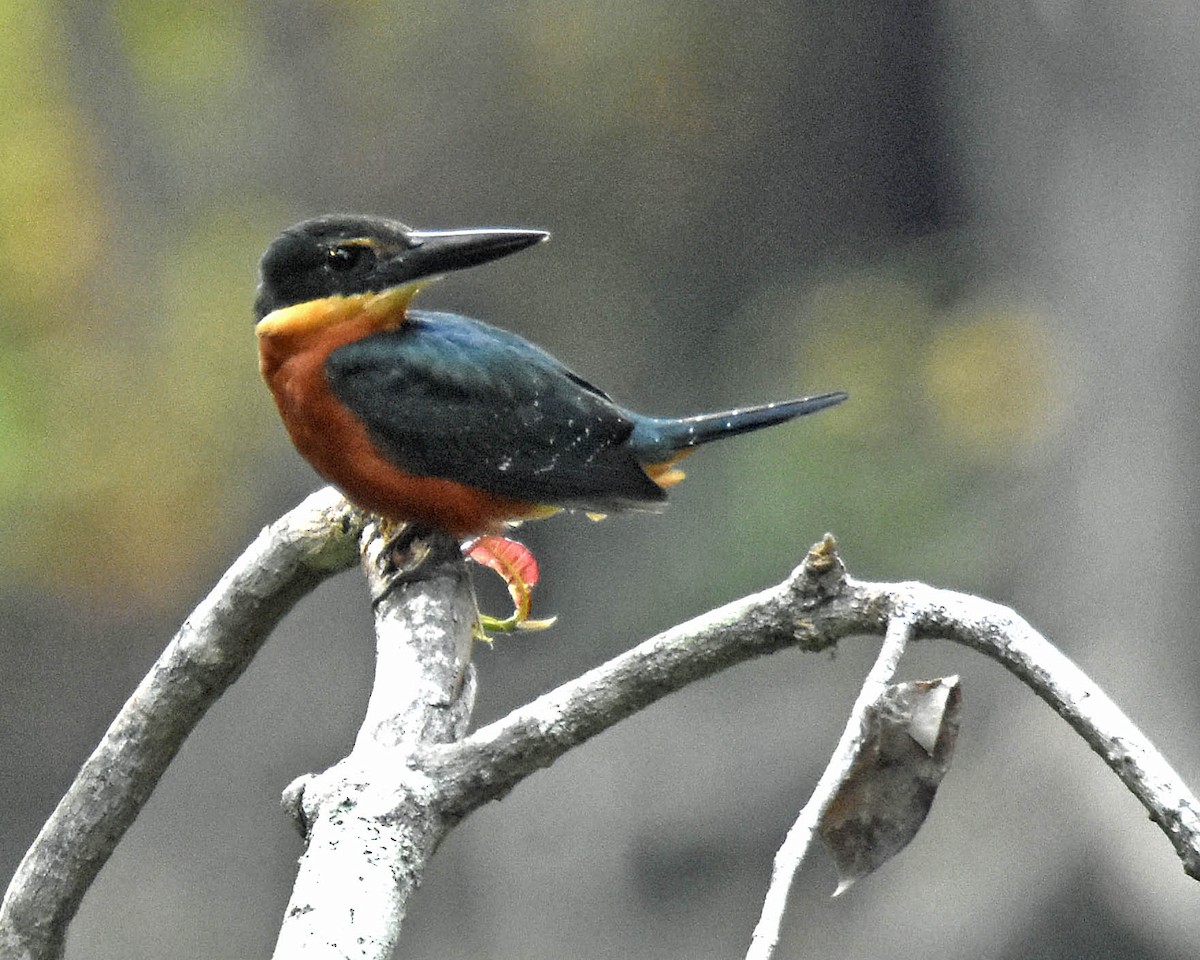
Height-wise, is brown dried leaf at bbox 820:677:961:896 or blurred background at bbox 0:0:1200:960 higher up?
blurred background at bbox 0:0:1200:960

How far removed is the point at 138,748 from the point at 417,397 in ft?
2.77

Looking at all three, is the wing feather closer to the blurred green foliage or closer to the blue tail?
the blue tail

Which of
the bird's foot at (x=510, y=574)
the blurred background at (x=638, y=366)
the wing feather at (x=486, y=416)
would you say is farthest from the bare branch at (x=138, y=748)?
the blurred background at (x=638, y=366)

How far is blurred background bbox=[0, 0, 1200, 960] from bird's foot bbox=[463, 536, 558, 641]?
3140 millimetres

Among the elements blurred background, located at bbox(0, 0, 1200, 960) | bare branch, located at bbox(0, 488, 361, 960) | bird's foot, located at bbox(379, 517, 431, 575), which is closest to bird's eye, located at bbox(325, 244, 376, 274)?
bird's foot, located at bbox(379, 517, 431, 575)

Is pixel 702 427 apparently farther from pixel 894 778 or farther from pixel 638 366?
pixel 638 366

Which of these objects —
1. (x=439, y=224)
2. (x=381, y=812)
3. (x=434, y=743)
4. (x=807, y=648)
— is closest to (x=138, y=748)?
(x=434, y=743)

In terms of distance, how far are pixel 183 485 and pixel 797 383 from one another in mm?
2410

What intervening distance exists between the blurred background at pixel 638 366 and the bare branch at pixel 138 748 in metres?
3.43

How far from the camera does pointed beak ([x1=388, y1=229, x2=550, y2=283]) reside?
2.76 metres

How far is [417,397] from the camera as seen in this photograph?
293 cm

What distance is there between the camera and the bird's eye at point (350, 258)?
2.84 meters

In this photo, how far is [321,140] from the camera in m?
6.74

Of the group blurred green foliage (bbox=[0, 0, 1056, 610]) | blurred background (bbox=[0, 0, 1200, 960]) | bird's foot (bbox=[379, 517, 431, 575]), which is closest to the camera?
bird's foot (bbox=[379, 517, 431, 575])
